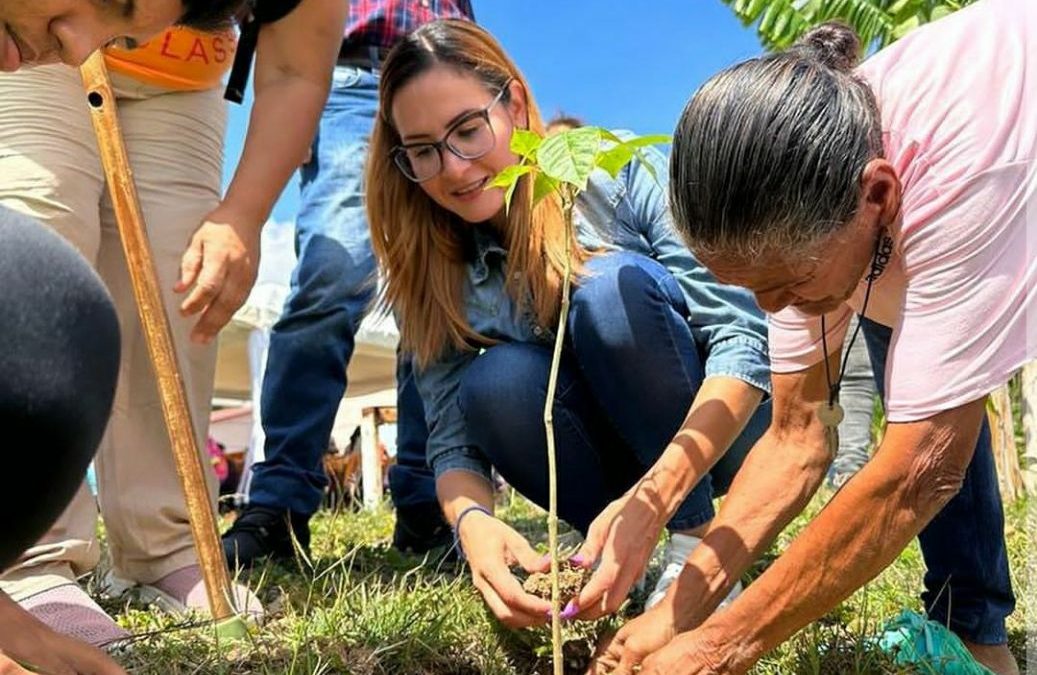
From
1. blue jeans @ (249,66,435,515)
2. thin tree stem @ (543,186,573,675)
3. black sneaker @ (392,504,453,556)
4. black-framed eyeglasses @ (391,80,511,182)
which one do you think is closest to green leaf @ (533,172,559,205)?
thin tree stem @ (543,186,573,675)

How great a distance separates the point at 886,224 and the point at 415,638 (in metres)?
0.97

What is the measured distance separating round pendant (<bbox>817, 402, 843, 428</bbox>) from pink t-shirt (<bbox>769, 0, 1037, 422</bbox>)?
0.34 meters

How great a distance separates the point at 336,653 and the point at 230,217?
2.48 feet

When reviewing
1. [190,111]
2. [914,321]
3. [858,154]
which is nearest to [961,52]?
[858,154]

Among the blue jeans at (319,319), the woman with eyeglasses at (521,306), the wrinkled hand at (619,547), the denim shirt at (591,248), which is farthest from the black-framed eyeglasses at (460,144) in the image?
the wrinkled hand at (619,547)

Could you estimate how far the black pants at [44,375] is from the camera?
88cm

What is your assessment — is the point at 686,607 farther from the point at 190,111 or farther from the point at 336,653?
the point at 190,111

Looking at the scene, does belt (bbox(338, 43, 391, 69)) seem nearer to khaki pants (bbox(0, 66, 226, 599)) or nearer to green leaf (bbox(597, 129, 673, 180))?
khaki pants (bbox(0, 66, 226, 599))

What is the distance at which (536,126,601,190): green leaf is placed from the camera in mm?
1304

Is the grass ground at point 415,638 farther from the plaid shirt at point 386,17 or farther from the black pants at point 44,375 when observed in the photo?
the plaid shirt at point 386,17

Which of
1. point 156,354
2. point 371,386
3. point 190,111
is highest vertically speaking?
point 190,111

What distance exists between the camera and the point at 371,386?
990 centimetres

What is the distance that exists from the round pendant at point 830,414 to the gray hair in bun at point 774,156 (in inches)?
16.6

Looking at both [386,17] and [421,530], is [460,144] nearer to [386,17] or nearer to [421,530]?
[386,17]
